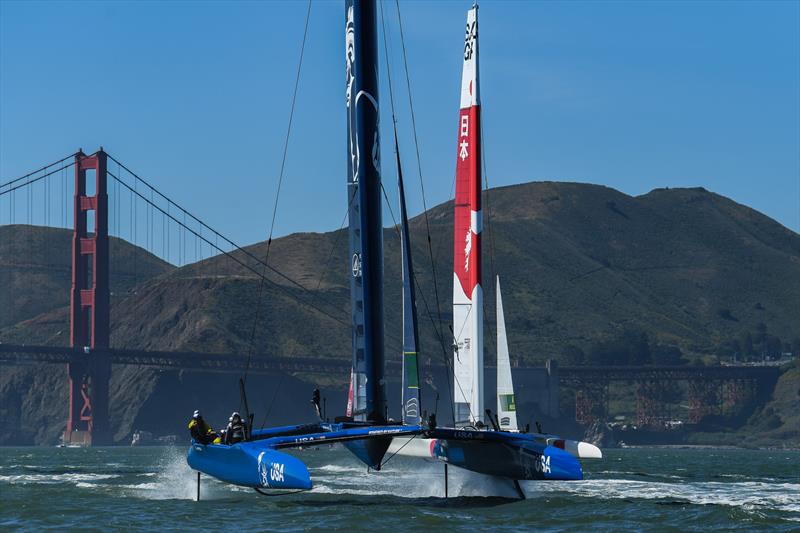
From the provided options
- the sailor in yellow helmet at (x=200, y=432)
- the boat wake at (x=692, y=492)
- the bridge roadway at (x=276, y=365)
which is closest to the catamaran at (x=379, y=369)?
the sailor in yellow helmet at (x=200, y=432)

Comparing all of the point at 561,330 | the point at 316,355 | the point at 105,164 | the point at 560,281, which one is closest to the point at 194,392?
the point at 316,355

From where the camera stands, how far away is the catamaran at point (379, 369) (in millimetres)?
19516

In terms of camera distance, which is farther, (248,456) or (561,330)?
(561,330)

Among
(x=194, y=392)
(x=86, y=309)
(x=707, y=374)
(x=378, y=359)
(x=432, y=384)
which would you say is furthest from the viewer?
(x=707, y=374)

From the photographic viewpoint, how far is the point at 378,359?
2134 cm

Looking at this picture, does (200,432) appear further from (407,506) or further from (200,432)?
(407,506)

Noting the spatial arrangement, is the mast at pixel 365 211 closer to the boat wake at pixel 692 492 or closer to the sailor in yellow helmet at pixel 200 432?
the sailor in yellow helmet at pixel 200 432

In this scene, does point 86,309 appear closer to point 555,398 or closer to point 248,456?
point 555,398

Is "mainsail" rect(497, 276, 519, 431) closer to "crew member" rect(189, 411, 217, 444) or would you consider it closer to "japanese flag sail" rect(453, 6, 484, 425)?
"japanese flag sail" rect(453, 6, 484, 425)

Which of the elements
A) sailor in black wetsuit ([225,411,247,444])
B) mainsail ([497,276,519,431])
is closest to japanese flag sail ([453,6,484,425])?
mainsail ([497,276,519,431])

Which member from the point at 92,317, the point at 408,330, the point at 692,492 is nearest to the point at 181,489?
the point at 408,330

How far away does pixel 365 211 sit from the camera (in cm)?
2131

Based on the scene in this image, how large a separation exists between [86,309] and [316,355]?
3905cm

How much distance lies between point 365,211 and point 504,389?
5.44 m
